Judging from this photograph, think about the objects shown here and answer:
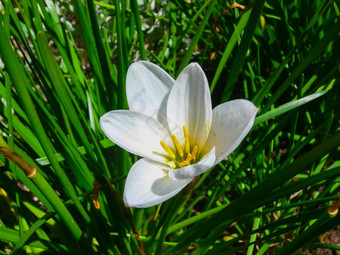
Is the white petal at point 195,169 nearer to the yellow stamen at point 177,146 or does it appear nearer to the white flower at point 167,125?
the white flower at point 167,125

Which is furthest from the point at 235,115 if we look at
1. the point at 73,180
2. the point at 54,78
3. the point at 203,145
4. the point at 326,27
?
the point at 326,27

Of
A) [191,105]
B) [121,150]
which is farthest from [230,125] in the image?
[121,150]

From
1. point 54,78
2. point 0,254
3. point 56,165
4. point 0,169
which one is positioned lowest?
point 0,254

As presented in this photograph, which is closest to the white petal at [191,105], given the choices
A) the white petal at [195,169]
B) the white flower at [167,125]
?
the white flower at [167,125]

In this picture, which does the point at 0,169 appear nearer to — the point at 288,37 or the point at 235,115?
the point at 235,115

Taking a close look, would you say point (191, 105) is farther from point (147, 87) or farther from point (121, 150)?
point (121, 150)
